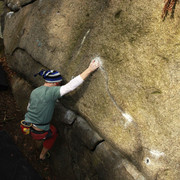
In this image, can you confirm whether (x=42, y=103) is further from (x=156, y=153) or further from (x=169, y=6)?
(x=169, y=6)

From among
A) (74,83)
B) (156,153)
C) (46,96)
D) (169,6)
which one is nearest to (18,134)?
(46,96)

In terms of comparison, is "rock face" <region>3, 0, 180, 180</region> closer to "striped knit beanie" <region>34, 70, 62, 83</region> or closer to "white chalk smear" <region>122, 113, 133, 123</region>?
"white chalk smear" <region>122, 113, 133, 123</region>

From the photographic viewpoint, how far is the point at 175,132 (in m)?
2.13

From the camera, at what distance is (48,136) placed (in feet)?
10.7

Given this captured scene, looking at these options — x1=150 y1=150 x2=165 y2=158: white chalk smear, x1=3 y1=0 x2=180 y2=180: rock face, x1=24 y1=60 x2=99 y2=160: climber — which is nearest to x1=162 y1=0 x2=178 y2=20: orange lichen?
x1=3 y1=0 x2=180 y2=180: rock face

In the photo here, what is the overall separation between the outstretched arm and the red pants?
977mm

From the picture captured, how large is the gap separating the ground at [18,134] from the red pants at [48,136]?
0.55 metres

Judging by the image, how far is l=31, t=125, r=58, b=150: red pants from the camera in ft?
10.2

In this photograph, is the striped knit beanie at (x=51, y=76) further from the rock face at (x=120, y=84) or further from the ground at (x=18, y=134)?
the ground at (x=18, y=134)

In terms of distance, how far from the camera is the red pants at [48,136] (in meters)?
3.10

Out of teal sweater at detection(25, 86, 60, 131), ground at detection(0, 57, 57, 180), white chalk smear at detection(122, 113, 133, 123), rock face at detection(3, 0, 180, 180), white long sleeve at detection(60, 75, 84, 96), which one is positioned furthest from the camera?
ground at detection(0, 57, 57, 180)

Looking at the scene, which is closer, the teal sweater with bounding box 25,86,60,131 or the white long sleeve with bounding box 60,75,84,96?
the white long sleeve with bounding box 60,75,84,96

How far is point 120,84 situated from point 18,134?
2886 millimetres

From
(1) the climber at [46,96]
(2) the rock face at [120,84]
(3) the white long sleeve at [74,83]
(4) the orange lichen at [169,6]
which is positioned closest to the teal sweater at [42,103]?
(1) the climber at [46,96]
